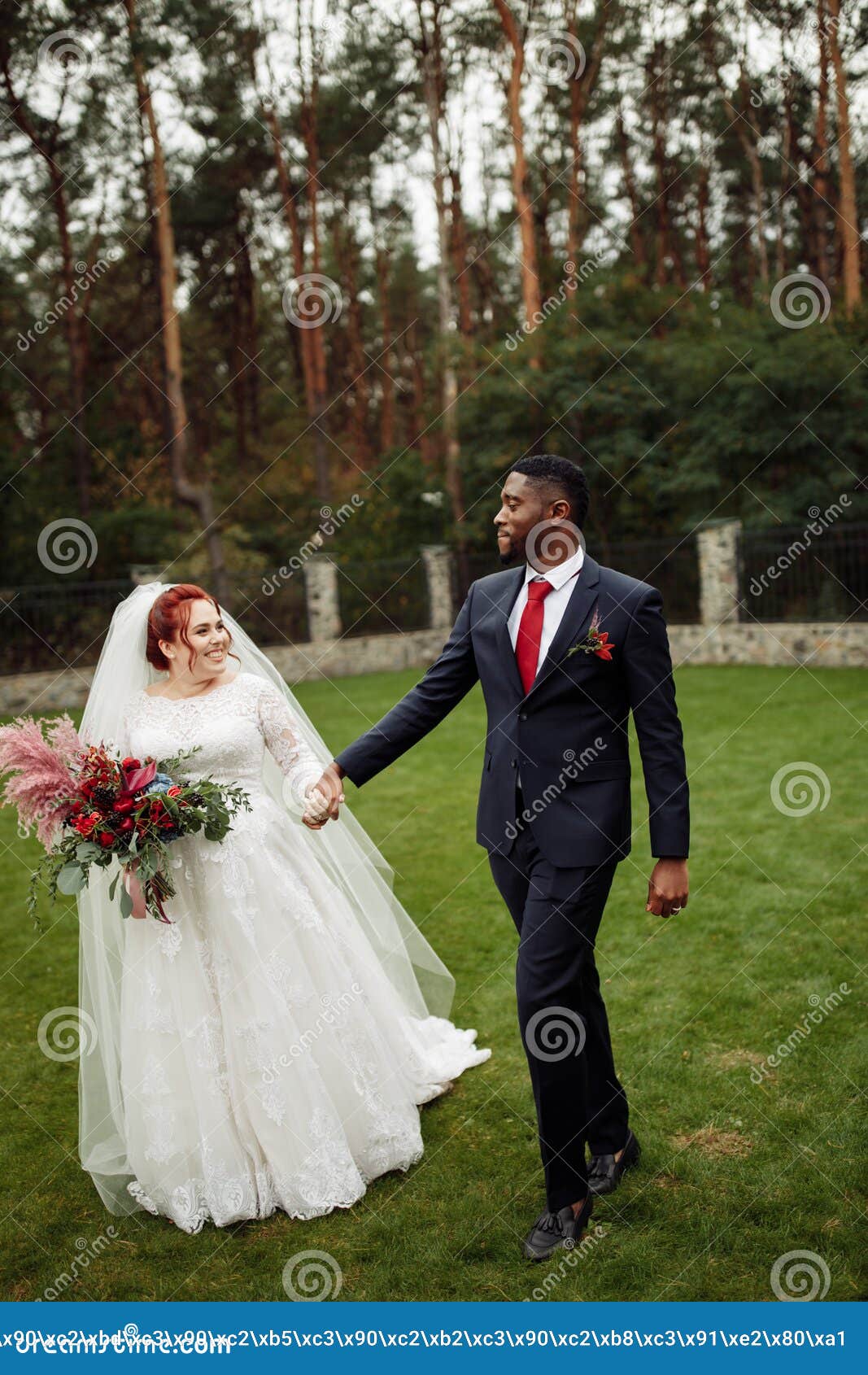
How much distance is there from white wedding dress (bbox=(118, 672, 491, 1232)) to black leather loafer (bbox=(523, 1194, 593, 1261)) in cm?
68

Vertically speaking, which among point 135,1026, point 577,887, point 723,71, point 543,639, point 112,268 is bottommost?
point 135,1026

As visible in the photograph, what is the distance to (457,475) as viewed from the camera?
22438 millimetres

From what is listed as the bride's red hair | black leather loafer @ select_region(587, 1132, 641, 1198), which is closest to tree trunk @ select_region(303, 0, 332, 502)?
the bride's red hair

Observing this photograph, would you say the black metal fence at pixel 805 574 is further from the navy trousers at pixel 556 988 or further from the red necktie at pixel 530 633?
the navy trousers at pixel 556 988

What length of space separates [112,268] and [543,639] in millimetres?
24342

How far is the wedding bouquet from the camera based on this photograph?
344cm

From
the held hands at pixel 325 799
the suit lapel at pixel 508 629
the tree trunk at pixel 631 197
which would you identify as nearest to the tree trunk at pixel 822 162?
the tree trunk at pixel 631 197

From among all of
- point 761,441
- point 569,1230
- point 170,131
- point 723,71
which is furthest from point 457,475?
point 569,1230

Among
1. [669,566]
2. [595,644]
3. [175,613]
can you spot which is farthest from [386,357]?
[595,644]

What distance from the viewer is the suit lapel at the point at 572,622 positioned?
3.23 meters

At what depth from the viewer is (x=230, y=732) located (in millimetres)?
3820

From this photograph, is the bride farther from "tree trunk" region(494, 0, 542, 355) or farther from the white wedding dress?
"tree trunk" region(494, 0, 542, 355)

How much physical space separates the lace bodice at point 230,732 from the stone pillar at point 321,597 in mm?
15463
